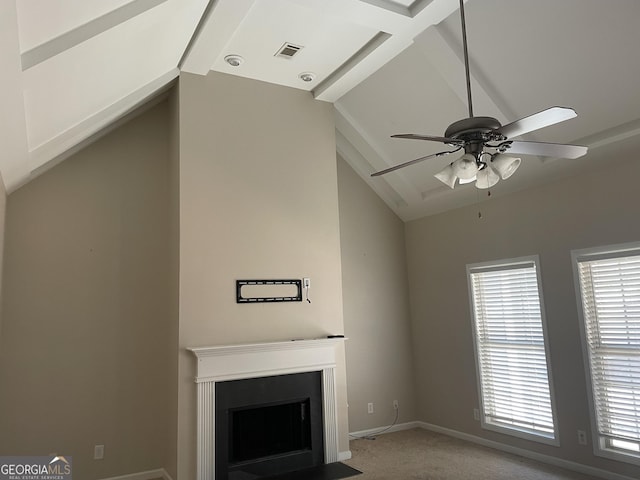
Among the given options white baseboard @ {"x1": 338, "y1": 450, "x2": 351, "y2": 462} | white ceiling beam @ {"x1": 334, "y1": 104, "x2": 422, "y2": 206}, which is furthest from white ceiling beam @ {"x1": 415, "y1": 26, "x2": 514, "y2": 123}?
white baseboard @ {"x1": 338, "y1": 450, "x2": 351, "y2": 462}

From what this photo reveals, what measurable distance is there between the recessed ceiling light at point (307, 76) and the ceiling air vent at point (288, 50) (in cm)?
37

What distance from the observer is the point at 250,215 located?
4434mm

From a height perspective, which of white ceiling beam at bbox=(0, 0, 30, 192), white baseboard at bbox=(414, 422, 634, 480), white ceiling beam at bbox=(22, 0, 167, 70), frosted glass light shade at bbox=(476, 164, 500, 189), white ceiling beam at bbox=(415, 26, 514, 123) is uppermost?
white ceiling beam at bbox=(415, 26, 514, 123)

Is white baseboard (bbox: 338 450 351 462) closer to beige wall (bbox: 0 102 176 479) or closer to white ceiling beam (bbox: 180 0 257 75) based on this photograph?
beige wall (bbox: 0 102 176 479)

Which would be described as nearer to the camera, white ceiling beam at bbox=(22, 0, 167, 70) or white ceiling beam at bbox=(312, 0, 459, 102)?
white ceiling beam at bbox=(22, 0, 167, 70)

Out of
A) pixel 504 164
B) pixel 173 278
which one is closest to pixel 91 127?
pixel 173 278

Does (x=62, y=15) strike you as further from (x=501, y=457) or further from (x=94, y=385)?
(x=501, y=457)

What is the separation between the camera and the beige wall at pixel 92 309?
12.9 feet

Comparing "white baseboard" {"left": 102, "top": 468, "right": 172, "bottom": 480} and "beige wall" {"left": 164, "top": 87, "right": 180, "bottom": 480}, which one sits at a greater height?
"beige wall" {"left": 164, "top": 87, "right": 180, "bottom": 480}

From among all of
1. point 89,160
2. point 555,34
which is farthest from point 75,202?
point 555,34

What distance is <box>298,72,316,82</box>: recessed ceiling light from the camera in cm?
456

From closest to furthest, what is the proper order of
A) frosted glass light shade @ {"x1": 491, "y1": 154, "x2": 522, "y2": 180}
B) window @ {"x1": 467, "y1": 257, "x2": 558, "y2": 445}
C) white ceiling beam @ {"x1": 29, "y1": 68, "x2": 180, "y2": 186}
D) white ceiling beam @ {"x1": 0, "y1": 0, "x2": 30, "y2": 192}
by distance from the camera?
1. white ceiling beam @ {"x1": 0, "y1": 0, "x2": 30, "y2": 192}
2. frosted glass light shade @ {"x1": 491, "y1": 154, "x2": 522, "y2": 180}
3. white ceiling beam @ {"x1": 29, "y1": 68, "x2": 180, "y2": 186}
4. window @ {"x1": 467, "y1": 257, "x2": 558, "y2": 445}

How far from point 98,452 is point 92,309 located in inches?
48.9

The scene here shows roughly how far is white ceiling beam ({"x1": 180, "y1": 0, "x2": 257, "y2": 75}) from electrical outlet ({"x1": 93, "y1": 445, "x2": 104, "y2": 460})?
342cm
